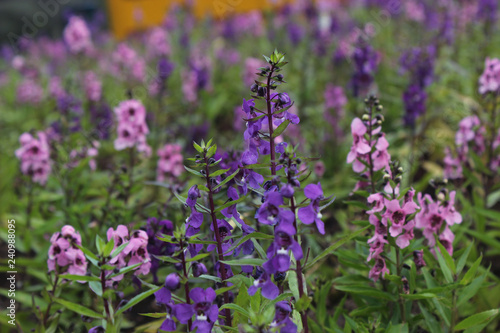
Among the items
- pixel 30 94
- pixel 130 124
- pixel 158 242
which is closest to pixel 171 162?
pixel 130 124

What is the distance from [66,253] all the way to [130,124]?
151 centimetres

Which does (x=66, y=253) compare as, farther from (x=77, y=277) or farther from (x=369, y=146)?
(x=369, y=146)

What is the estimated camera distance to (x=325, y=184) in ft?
13.6

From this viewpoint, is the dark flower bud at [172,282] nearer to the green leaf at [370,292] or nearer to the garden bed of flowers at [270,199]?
the garden bed of flowers at [270,199]

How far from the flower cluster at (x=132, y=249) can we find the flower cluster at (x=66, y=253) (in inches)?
6.6

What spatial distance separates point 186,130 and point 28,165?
2.09 m

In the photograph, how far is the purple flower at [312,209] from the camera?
142 centimetres

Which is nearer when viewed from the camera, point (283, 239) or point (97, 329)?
point (283, 239)

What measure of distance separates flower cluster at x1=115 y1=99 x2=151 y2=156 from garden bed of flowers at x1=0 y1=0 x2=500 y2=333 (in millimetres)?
13

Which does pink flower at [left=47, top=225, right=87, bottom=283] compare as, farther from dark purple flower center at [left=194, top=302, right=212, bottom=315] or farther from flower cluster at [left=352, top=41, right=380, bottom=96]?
flower cluster at [left=352, top=41, right=380, bottom=96]

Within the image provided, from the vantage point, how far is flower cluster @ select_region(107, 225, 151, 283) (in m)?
1.87

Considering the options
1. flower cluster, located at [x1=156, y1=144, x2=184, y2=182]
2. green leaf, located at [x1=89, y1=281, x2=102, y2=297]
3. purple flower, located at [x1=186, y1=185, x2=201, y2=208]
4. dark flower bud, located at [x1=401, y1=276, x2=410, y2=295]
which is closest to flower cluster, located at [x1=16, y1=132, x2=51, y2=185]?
flower cluster, located at [x1=156, y1=144, x2=184, y2=182]

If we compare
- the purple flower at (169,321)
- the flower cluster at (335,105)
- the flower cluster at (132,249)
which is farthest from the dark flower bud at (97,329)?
the flower cluster at (335,105)

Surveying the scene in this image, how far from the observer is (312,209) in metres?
1.44
